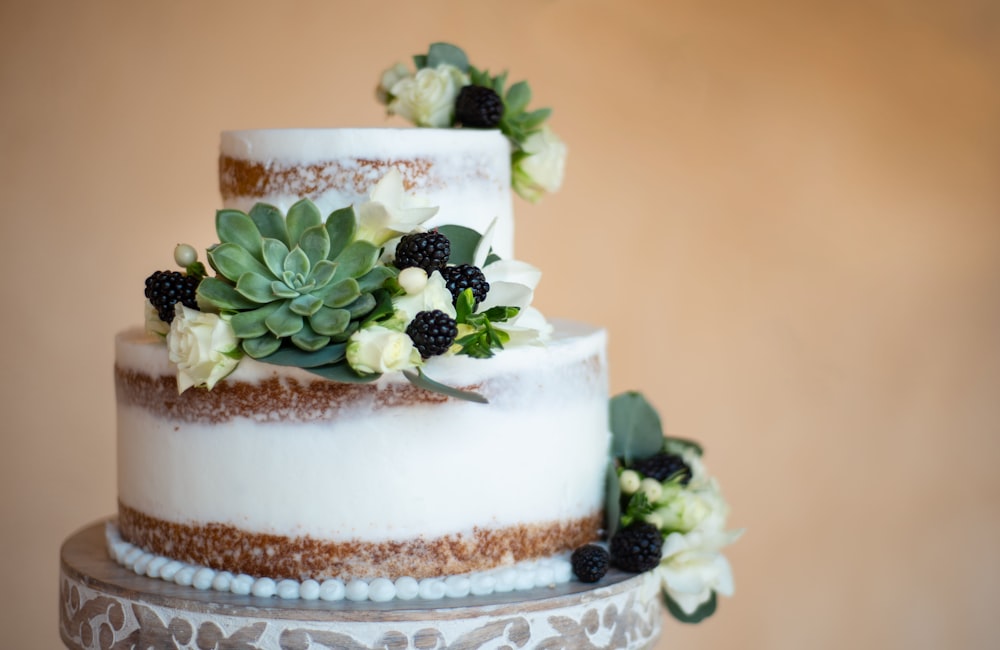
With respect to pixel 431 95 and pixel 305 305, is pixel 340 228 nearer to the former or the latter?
pixel 305 305

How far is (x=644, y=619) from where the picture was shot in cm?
171

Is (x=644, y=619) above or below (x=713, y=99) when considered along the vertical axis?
below

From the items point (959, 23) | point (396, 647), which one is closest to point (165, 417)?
point (396, 647)

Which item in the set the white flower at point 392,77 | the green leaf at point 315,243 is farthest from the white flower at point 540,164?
the green leaf at point 315,243

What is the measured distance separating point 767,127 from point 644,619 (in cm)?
239

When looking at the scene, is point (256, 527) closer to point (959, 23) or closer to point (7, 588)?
point (7, 588)

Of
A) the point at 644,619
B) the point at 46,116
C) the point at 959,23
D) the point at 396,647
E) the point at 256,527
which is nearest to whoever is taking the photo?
the point at 396,647

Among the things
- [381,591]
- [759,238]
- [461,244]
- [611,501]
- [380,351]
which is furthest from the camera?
[759,238]

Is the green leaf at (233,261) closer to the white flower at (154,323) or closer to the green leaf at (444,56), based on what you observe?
the white flower at (154,323)

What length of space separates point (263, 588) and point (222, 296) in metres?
0.39

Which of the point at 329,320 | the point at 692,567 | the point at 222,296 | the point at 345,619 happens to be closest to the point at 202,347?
the point at 222,296

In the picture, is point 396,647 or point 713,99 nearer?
point 396,647

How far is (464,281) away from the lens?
1.50 meters

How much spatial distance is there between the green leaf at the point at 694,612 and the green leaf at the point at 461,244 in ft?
2.31
